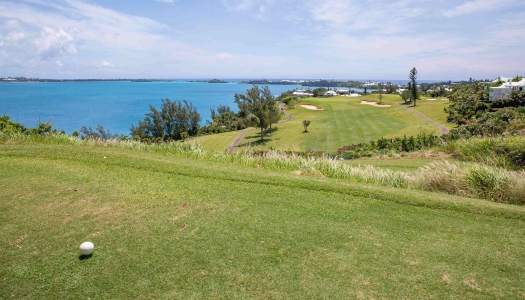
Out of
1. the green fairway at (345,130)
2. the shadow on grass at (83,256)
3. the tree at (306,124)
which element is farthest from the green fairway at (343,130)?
the shadow on grass at (83,256)

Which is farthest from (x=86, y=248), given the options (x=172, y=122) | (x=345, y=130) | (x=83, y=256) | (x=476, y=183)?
(x=172, y=122)

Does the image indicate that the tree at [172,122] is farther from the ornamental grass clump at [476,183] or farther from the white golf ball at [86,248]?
the white golf ball at [86,248]

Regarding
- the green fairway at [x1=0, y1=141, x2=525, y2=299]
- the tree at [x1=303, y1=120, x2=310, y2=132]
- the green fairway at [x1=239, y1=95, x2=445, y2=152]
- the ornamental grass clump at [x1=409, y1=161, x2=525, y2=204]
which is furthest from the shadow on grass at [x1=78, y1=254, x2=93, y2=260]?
the tree at [x1=303, y1=120, x2=310, y2=132]

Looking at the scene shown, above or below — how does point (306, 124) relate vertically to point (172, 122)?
above

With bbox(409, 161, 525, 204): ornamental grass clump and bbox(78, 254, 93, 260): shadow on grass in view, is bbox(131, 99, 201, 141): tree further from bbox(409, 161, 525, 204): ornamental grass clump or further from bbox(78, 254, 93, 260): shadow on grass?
bbox(78, 254, 93, 260): shadow on grass

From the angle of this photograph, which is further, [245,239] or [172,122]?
[172,122]

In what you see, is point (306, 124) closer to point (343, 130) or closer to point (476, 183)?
point (343, 130)

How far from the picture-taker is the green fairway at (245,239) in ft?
13.4

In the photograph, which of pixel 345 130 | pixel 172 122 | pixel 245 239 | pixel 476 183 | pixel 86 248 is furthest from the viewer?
pixel 172 122

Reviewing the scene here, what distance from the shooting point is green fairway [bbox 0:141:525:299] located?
4.07m

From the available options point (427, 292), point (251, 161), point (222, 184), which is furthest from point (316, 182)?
point (427, 292)

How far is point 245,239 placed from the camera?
5.10 m

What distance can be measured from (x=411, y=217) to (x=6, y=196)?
807cm

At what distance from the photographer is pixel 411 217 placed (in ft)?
20.0
